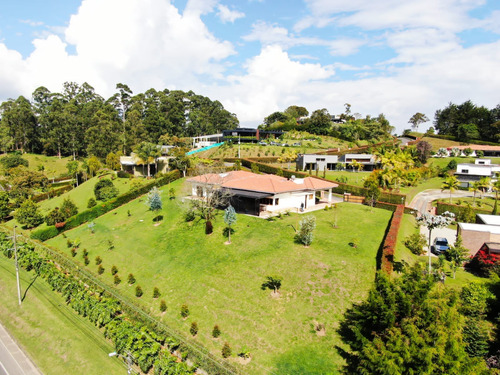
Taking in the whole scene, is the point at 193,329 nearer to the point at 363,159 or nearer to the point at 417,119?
the point at 363,159

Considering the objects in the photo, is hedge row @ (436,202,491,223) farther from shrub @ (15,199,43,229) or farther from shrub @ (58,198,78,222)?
shrub @ (15,199,43,229)

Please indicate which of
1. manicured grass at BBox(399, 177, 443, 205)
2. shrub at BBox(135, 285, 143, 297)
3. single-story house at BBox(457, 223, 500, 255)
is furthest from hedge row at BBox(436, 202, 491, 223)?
shrub at BBox(135, 285, 143, 297)

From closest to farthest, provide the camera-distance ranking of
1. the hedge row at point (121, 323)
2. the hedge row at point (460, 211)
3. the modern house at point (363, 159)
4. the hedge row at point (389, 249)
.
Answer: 1. the hedge row at point (121, 323)
2. the hedge row at point (389, 249)
3. the hedge row at point (460, 211)
4. the modern house at point (363, 159)

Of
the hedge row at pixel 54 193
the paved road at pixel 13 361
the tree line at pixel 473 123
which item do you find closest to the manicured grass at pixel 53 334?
the paved road at pixel 13 361

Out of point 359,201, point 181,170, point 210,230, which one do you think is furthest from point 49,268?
point 359,201

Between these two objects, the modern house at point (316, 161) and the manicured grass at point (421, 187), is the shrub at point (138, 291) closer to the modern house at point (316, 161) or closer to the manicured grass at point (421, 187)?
the manicured grass at point (421, 187)

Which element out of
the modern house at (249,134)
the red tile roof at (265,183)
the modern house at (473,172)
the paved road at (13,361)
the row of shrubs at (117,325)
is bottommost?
the paved road at (13,361)
